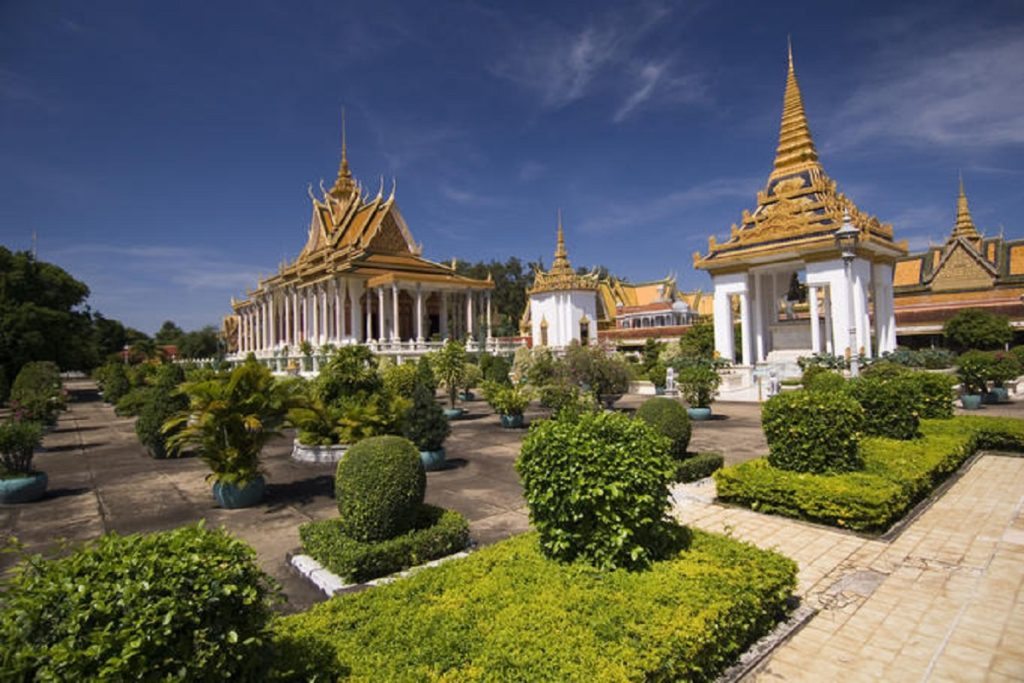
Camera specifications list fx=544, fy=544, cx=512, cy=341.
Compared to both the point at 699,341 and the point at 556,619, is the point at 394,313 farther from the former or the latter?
the point at 556,619

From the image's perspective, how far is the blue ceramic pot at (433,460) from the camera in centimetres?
1011

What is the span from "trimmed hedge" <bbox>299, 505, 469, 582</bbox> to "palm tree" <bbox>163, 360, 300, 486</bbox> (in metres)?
2.50

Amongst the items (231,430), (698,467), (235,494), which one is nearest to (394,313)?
(231,430)

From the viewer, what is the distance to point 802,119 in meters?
31.3

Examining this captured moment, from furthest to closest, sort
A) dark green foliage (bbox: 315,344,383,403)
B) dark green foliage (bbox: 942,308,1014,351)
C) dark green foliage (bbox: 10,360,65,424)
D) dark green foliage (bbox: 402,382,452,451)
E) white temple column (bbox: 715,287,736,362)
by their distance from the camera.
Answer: dark green foliage (bbox: 942,308,1014,351), white temple column (bbox: 715,287,736,362), dark green foliage (bbox: 10,360,65,424), dark green foliage (bbox: 315,344,383,403), dark green foliage (bbox: 402,382,452,451)

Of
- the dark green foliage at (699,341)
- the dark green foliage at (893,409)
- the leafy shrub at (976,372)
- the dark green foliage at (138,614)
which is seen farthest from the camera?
the dark green foliage at (699,341)

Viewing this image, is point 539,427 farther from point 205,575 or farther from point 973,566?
point 973,566

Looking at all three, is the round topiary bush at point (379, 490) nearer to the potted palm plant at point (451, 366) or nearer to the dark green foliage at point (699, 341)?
the potted palm plant at point (451, 366)

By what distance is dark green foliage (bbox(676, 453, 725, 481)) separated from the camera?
28.8 ft

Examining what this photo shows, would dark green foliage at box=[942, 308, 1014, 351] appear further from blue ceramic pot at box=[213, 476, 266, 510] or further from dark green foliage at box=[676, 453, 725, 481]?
blue ceramic pot at box=[213, 476, 266, 510]

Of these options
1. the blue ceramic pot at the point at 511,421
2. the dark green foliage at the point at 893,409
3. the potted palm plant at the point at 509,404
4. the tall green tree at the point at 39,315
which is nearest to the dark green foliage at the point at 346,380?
the potted palm plant at the point at 509,404

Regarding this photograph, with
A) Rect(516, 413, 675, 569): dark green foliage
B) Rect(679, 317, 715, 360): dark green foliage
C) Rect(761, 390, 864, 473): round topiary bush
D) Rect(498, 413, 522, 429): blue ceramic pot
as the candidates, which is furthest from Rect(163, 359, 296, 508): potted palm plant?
Rect(679, 317, 715, 360): dark green foliage

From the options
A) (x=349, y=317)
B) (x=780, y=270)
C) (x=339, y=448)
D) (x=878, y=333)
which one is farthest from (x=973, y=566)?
(x=349, y=317)

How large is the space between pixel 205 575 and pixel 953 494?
9400mm
